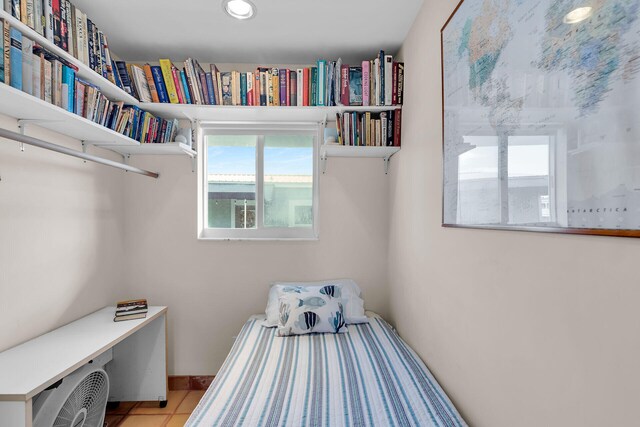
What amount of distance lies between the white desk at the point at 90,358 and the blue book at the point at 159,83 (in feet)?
4.70

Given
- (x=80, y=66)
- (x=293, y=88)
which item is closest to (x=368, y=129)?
(x=293, y=88)

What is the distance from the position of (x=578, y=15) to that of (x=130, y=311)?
2.42 meters

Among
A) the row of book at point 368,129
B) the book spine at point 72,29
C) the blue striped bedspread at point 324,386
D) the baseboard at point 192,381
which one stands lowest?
the baseboard at point 192,381

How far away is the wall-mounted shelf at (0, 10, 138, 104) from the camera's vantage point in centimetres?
118

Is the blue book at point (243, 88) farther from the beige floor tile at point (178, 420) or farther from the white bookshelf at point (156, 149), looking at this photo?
the beige floor tile at point (178, 420)

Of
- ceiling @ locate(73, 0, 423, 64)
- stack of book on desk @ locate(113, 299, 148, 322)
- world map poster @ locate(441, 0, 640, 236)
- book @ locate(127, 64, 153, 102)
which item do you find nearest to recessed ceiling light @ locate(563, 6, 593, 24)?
world map poster @ locate(441, 0, 640, 236)

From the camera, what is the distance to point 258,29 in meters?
1.86

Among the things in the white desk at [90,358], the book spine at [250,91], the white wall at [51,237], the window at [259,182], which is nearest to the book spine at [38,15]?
the white wall at [51,237]

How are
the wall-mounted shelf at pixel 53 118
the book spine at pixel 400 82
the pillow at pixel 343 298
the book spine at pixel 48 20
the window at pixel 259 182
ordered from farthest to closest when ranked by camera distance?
the window at pixel 259 182 → the pillow at pixel 343 298 → the book spine at pixel 400 82 → the book spine at pixel 48 20 → the wall-mounted shelf at pixel 53 118

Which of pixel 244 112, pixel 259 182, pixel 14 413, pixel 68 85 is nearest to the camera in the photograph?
pixel 14 413

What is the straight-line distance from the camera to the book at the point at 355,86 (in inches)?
79.0

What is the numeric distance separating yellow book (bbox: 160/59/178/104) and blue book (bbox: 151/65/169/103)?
20 mm

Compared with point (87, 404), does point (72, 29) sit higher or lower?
higher

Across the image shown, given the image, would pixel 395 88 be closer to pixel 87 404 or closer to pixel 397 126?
pixel 397 126
